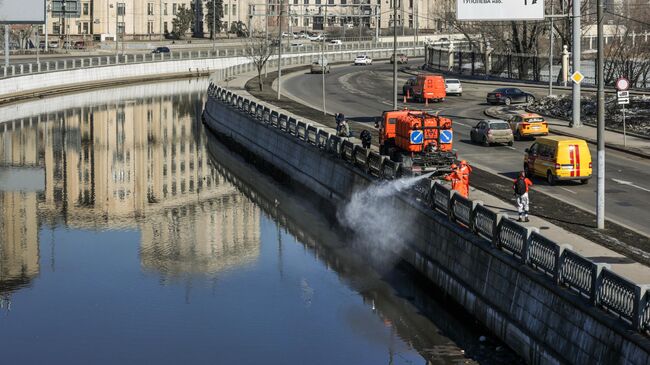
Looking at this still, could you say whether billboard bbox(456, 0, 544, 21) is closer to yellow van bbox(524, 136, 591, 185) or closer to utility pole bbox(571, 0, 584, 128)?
utility pole bbox(571, 0, 584, 128)

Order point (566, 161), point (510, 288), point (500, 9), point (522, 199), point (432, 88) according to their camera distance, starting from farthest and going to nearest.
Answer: point (432, 88) < point (500, 9) < point (566, 161) < point (522, 199) < point (510, 288)

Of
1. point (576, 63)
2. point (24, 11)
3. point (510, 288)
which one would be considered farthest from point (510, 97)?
point (24, 11)

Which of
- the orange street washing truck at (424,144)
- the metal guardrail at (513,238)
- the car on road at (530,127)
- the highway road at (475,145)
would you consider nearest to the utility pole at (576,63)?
the car on road at (530,127)

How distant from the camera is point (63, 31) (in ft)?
615

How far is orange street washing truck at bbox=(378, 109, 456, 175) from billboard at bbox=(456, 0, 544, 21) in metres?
20.6

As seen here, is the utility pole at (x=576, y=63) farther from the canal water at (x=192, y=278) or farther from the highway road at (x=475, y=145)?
the canal water at (x=192, y=278)

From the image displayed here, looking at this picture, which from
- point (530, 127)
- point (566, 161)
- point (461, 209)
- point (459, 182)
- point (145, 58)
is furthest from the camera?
point (145, 58)

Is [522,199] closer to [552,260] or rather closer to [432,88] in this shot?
[552,260]

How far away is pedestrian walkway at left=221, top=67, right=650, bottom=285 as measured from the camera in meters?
30.2

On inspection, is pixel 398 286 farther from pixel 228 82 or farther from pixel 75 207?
pixel 228 82

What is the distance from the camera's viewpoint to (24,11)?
123 meters

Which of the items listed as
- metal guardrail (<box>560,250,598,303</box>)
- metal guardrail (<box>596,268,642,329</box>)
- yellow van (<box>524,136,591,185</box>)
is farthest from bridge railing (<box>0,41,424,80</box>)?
metal guardrail (<box>596,268,642,329</box>)

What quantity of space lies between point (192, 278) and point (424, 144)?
13.0 m

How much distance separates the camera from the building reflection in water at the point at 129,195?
45.8 meters
